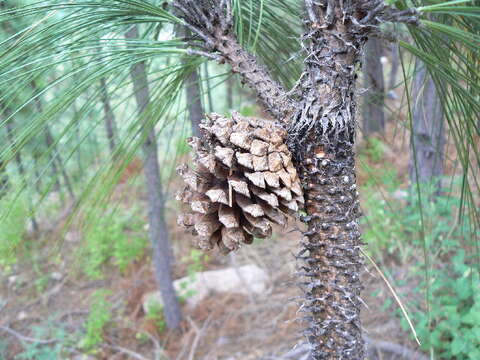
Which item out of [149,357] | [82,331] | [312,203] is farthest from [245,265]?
[312,203]

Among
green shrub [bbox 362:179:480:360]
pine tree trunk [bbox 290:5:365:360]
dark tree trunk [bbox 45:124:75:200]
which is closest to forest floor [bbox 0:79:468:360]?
green shrub [bbox 362:179:480:360]

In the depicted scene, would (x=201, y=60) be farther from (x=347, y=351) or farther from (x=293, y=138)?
(x=347, y=351)

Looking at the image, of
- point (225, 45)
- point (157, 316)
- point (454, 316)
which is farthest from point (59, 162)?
point (157, 316)

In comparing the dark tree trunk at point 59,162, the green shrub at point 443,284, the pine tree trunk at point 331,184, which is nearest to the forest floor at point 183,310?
the green shrub at point 443,284

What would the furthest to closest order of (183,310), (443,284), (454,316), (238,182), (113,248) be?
(113,248) → (183,310) → (443,284) → (454,316) → (238,182)

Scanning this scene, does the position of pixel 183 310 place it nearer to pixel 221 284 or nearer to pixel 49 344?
pixel 221 284

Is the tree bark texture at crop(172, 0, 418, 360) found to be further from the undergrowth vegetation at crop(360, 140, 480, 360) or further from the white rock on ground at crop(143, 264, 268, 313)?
the white rock on ground at crop(143, 264, 268, 313)
